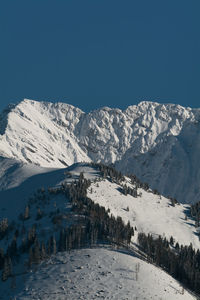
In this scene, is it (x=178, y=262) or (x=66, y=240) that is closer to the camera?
(x=66, y=240)

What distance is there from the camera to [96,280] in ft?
437

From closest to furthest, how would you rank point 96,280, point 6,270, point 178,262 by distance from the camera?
point 96,280
point 6,270
point 178,262

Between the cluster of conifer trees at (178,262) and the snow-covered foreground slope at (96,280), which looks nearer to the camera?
the snow-covered foreground slope at (96,280)

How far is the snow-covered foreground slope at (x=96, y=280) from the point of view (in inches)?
4929

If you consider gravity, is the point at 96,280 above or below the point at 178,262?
below

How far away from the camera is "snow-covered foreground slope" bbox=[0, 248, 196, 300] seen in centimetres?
12519

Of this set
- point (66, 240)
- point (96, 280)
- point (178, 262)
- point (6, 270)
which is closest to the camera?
point (96, 280)

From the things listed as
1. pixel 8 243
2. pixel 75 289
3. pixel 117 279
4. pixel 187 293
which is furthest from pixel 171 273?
pixel 8 243

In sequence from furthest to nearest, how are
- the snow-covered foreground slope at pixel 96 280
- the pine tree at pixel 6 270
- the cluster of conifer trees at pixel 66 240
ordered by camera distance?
1. the cluster of conifer trees at pixel 66 240
2. the pine tree at pixel 6 270
3. the snow-covered foreground slope at pixel 96 280

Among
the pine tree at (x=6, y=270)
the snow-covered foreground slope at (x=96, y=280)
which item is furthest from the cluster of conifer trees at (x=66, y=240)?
the snow-covered foreground slope at (x=96, y=280)

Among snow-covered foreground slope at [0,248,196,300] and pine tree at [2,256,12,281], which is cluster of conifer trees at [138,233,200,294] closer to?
snow-covered foreground slope at [0,248,196,300]

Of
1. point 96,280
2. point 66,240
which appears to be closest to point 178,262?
point 66,240

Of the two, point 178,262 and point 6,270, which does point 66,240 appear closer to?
point 6,270

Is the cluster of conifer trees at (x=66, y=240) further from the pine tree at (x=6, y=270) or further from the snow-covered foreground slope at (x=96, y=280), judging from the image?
the snow-covered foreground slope at (x=96, y=280)
